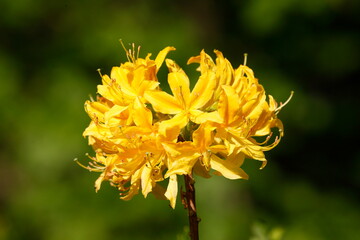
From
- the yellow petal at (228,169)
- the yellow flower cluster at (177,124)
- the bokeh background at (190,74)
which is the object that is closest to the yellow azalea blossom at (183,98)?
the yellow flower cluster at (177,124)

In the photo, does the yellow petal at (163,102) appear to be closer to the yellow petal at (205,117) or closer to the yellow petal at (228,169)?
the yellow petal at (205,117)

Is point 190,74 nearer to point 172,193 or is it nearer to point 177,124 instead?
point 172,193

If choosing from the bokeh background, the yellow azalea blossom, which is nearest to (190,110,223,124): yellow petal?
the yellow azalea blossom

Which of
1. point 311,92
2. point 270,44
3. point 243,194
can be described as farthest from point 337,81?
point 243,194

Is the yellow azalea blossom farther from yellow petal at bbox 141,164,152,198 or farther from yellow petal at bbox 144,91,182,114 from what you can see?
yellow petal at bbox 141,164,152,198

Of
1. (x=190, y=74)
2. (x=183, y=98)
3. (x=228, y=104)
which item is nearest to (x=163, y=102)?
(x=183, y=98)

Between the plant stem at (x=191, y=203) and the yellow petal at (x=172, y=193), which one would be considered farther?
the yellow petal at (x=172, y=193)
